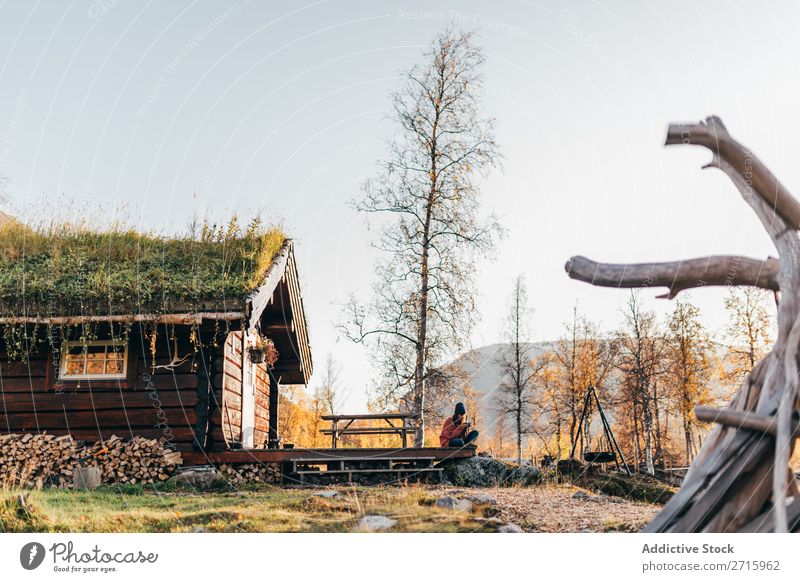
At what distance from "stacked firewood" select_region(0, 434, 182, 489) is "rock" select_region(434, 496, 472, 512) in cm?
442

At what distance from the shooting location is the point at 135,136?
19.3 ft

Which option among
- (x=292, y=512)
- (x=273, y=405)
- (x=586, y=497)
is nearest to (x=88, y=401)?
(x=292, y=512)

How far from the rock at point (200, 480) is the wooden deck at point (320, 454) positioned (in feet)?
Result: 1.25

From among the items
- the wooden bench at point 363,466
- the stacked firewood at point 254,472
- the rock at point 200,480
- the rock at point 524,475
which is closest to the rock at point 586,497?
the rock at point 524,475

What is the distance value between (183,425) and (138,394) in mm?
764

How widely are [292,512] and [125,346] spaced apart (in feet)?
14.9

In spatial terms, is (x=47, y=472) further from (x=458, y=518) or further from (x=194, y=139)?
(x=458, y=518)

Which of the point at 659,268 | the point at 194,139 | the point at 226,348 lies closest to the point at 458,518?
the point at 659,268

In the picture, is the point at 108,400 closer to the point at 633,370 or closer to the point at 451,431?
the point at 451,431

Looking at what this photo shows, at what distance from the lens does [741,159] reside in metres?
3.15

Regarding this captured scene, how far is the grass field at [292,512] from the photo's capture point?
4.89m

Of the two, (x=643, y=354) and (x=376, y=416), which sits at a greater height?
(x=643, y=354)

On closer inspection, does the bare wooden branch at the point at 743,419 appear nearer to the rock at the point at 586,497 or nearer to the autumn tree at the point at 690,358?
the rock at the point at 586,497

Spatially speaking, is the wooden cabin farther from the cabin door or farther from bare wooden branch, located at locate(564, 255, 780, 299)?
bare wooden branch, located at locate(564, 255, 780, 299)
